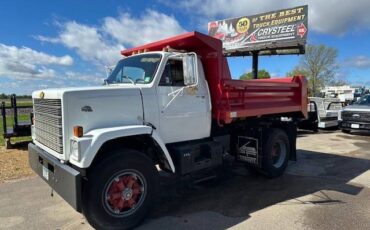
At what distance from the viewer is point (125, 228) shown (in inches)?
184

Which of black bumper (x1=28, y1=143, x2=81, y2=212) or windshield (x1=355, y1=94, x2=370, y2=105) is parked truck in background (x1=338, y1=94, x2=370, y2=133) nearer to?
windshield (x1=355, y1=94, x2=370, y2=105)

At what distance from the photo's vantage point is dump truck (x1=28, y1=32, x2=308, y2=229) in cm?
444

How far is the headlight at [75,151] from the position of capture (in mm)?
4246

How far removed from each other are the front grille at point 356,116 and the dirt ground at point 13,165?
12.8 m

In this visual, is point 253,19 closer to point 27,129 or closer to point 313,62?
point 27,129

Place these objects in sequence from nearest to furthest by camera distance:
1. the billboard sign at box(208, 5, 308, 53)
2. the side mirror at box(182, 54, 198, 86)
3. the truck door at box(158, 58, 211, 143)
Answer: the side mirror at box(182, 54, 198, 86) < the truck door at box(158, 58, 211, 143) < the billboard sign at box(208, 5, 308, 53)

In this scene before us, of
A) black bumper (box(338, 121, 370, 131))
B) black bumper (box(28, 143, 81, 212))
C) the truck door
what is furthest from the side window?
black bumper (box(338, 121, 370, 131))

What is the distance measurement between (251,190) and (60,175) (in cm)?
358

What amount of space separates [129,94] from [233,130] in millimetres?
2956

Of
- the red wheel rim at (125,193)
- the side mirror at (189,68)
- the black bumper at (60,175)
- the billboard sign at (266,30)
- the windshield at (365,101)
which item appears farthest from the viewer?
the billboard sign at (266,30)

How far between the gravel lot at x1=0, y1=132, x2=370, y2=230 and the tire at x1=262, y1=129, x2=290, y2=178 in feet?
0.68

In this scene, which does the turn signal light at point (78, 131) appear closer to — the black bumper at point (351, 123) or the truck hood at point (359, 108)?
the black bumper at point (351, 123)

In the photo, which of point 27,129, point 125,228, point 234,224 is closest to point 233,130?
point 234,224

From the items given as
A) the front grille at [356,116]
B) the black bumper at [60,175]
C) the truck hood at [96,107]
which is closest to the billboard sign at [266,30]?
the front grille at [356,116]
